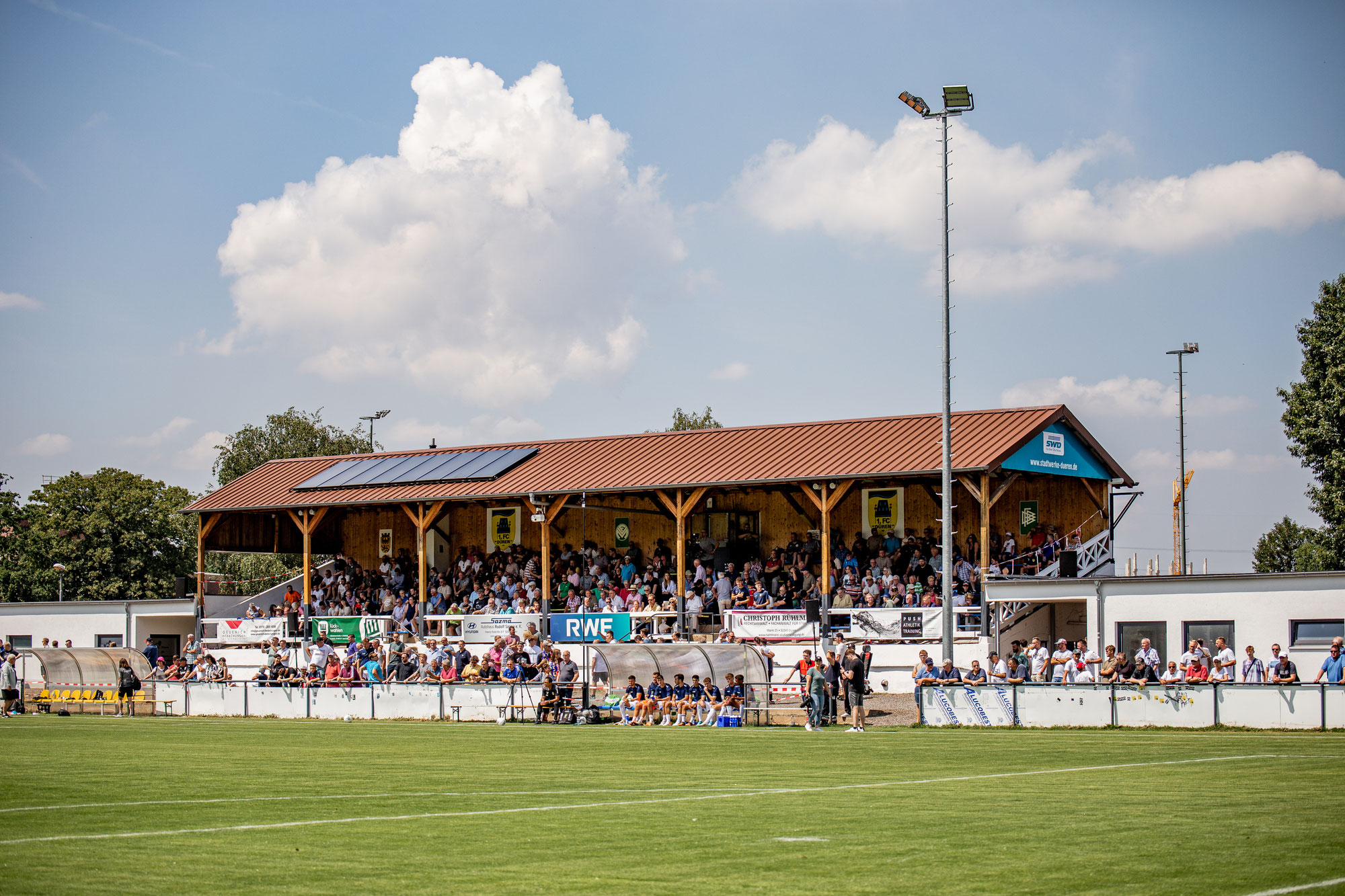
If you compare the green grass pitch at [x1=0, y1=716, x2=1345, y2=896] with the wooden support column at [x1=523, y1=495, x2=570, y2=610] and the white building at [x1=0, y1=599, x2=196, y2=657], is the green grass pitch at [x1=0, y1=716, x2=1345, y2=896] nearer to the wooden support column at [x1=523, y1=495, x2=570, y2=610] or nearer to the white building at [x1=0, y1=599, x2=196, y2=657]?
the wooden support column at [x1=523, y1=495, x2=570, y2=610]

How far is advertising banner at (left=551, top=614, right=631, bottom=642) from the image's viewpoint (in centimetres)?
3538

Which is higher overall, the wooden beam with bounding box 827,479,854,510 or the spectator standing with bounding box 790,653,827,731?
the wooden beam with bounding box 827,479,854,510

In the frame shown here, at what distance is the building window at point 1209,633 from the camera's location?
1091 inches

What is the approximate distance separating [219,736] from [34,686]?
19.5 meters

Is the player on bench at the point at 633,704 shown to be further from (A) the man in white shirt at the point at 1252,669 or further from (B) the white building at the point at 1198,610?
(A) the man in white shirt at the point at 1252,669

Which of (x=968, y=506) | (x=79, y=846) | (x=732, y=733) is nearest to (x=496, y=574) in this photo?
(x=968, y=506)

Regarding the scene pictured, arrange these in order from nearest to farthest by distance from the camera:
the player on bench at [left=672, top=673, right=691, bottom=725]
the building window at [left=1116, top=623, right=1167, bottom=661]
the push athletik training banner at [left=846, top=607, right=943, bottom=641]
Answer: the player on bench at [left=672, top=673, right=691, bottom=725], the building window at [left=1116, top=623, right=1167, bottom=661], the push athletik training banner at [left=846, top=607, right=943, bottom=641]

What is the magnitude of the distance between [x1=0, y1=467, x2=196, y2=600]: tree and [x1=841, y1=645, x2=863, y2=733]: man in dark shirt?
52702mm

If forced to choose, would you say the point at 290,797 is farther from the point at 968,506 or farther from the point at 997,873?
the point at 968,506

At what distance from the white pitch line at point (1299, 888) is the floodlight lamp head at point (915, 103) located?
23.4 meters

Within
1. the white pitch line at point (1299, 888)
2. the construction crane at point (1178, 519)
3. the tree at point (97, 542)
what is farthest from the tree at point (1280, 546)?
the white pitch line at point (1299, 888)

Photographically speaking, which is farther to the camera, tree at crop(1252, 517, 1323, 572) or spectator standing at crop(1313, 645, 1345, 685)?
tree at crop(1252, 517, 1323, 572)

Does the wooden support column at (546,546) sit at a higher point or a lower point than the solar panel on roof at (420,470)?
lower

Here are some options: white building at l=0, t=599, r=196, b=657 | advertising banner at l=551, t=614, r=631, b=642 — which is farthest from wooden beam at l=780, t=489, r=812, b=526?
white building at l=0, t=599, r=196, b=657
